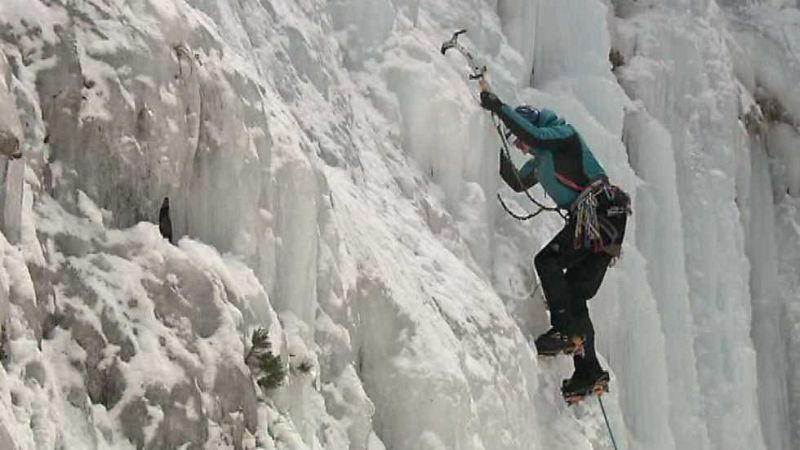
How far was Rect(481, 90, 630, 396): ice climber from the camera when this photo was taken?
7.60 meters

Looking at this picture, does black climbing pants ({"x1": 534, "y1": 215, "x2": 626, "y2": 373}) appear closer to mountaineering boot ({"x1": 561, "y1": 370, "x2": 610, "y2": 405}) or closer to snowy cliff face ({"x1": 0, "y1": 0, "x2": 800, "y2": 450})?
mountaineering boot ({"x1": 561, "y1": 370, "x2": 610, "y2": 405})

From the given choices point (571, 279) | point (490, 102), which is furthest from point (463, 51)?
point (571, 279)

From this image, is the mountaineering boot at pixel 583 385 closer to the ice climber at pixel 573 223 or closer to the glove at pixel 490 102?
the ice climber at pixel 573 223

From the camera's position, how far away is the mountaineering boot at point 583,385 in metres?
7.85

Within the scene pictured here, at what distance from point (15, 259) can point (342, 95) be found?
360 cm

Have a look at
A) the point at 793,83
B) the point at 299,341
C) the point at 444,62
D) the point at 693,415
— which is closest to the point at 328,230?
the point at 299,341

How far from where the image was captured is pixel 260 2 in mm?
6961

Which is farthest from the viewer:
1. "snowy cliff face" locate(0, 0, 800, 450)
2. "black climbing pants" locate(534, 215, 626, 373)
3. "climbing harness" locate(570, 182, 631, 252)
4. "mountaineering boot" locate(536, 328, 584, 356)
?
"mountaineering boot" locate(536, 328, 584, 356)

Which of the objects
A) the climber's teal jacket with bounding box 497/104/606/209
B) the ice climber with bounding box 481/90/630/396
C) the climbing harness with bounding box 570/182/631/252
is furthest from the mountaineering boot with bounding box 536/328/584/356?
the climber's teal jacket with bounding box 497/104/606/209

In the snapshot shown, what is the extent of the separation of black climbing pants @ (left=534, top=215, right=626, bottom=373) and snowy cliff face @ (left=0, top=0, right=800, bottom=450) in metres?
0.32

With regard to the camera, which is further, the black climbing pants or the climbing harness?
the black climbing pants

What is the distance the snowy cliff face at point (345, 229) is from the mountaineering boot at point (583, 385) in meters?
0.13

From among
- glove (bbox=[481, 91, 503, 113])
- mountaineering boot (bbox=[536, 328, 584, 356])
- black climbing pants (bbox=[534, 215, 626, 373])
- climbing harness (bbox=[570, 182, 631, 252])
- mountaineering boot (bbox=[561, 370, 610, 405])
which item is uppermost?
glove (bbox=[481, 91, 503, 113])

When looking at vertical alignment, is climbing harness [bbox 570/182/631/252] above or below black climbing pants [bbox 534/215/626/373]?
above
